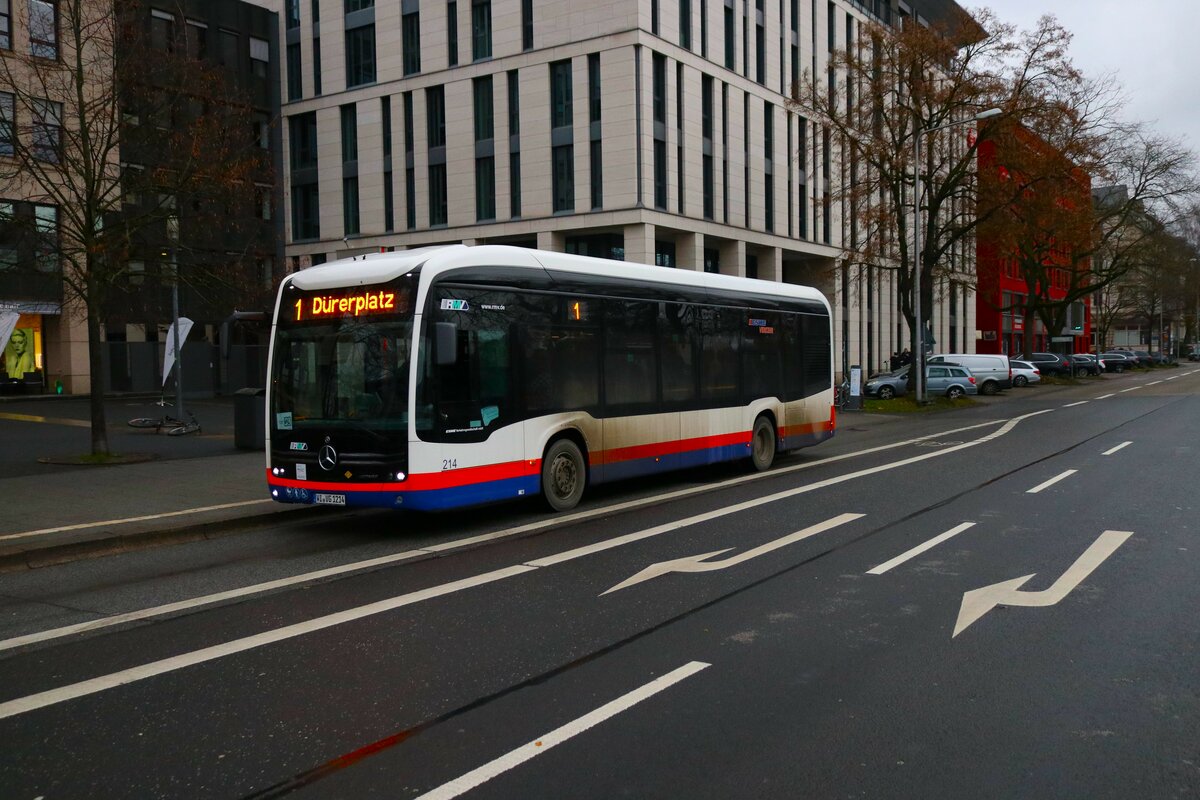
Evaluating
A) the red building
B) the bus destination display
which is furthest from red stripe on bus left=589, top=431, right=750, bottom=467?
the red building

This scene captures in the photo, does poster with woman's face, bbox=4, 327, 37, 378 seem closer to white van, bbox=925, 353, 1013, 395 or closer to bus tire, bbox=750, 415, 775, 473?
bus tire, bbox=750, 415, 775, 473

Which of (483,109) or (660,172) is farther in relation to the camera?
(483,109)

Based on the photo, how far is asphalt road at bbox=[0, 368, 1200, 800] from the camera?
4.17m

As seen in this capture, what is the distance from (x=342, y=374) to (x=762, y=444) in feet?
26.6

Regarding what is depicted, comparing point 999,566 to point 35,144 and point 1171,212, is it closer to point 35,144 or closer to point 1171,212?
point 35,144

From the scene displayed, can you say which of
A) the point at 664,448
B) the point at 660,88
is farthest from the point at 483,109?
the point at 664,448

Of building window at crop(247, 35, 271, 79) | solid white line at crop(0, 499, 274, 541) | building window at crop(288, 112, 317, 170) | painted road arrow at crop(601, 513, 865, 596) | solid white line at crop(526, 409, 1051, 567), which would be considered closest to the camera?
painted road arrow at crop(601, 513, 865, 596)

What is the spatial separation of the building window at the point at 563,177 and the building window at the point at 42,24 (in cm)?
2577

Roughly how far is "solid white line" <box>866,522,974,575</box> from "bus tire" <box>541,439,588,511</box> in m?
4.32

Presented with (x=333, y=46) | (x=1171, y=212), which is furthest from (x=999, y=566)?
(x=1171, y=212)

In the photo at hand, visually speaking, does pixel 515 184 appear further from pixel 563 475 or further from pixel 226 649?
pixel 226 649

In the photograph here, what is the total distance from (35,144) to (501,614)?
1324 centimetres

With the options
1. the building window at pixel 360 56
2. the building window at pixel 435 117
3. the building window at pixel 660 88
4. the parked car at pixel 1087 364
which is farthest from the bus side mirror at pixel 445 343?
the parked car at pixel 1087 364

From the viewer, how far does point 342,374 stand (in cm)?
1016
